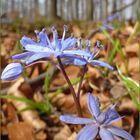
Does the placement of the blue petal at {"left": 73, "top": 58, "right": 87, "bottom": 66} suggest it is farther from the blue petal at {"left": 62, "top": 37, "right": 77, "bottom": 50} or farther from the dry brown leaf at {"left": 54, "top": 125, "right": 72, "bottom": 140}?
the dry brown leaf at {"left": 54, "top": 125, "right": 72, "bottom": 140}

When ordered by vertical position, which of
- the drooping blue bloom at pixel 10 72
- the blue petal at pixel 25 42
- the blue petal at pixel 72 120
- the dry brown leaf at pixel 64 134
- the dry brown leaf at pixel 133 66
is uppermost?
the blue petal at pixel 25 42

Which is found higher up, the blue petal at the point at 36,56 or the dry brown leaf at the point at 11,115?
the blue petal at the point at 36,56

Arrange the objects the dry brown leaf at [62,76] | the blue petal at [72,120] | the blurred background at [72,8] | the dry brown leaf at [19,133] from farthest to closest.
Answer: the blurred background at [72,8], the dry brown leaf at [62,76], the dry brown leaf at [19,133], the blue petal at [72,120]

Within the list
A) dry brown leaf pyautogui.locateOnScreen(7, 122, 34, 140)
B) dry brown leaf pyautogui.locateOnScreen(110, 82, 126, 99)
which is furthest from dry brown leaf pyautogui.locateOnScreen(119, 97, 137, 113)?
dry brown leaf pyautogui.locateOnScreen(7, 122, 34, 140)

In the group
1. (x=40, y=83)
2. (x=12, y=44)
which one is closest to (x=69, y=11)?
(x=12, y=44)

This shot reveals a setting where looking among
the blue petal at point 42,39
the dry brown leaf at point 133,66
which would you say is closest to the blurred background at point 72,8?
the dry brown leaf at point 133,66

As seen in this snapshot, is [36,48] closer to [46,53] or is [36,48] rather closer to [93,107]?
[46,53]

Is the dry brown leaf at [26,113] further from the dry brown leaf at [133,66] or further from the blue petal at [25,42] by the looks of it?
the blue petal at [25,42]

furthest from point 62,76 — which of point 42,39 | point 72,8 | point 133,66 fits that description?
point 72,8
